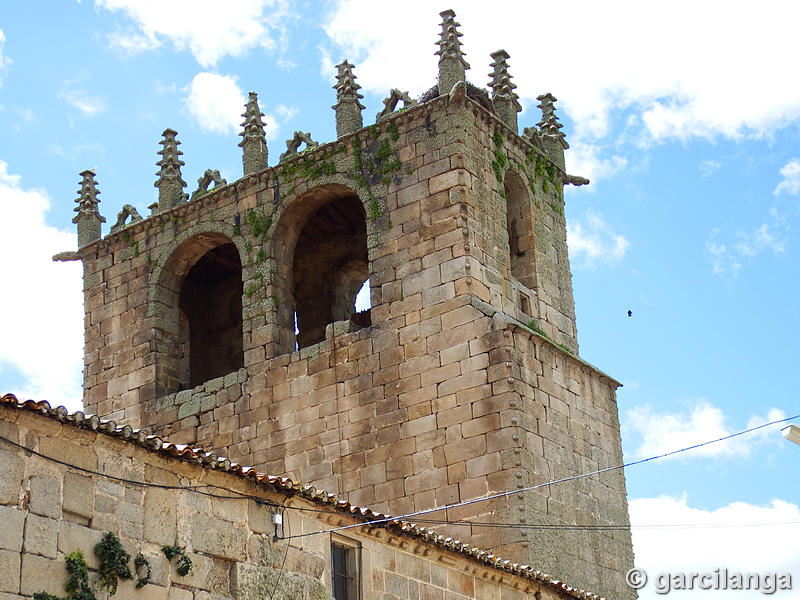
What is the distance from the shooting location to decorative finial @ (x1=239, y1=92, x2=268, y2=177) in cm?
2470

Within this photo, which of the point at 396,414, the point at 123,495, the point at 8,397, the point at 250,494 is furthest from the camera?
the point at 396,414

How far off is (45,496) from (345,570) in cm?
410

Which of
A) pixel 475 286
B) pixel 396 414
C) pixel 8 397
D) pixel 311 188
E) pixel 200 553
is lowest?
pixel 200 553

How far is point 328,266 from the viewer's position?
85.1 feet

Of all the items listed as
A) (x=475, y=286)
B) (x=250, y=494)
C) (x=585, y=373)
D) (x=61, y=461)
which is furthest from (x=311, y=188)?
(x=61, y=461)

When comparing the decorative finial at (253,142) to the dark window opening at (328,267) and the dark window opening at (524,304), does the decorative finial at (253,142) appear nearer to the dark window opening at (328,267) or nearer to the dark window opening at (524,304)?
the dark window opening at (328,267)

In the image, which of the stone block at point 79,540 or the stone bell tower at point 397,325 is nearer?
the stone block at point 79,540

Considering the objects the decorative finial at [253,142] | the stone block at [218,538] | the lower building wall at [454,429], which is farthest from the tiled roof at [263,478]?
the decorative finial at [253,142]

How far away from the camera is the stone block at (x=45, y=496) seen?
40.2 ft

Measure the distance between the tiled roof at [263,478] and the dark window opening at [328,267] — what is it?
8.69 meters

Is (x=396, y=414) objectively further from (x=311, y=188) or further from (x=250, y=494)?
(x=250, y=494)

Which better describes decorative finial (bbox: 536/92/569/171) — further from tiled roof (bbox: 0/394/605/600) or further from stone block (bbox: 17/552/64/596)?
stone block (bbox: 17/552/64/596)

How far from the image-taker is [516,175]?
23844mm

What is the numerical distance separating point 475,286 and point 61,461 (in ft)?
32.1
